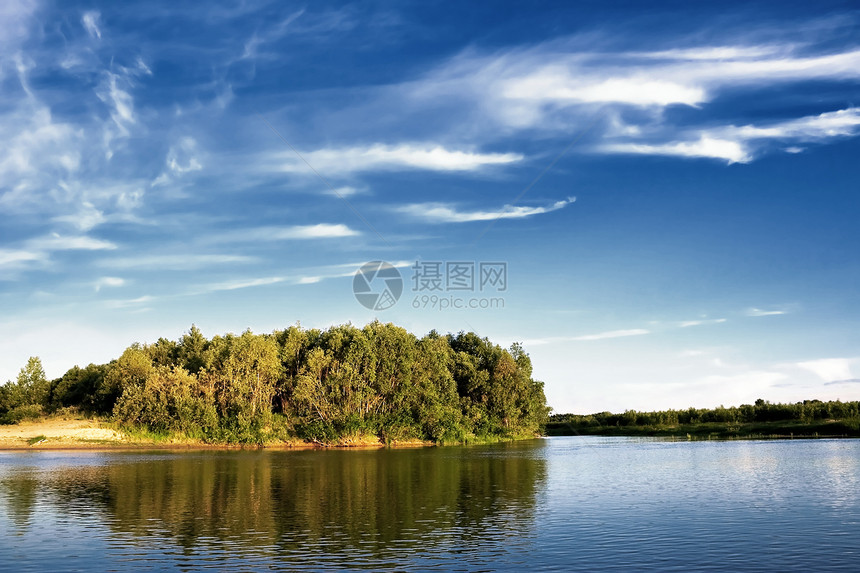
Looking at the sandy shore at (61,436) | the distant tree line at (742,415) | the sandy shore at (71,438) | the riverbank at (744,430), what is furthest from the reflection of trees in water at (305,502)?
the distant tree line at (742,415)

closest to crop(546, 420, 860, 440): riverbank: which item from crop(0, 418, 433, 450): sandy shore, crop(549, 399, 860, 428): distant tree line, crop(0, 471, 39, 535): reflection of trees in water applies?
crop(549, 399, 860, 428): distant tree line

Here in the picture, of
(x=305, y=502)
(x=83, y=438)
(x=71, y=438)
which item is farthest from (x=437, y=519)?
(x=71, y=438)

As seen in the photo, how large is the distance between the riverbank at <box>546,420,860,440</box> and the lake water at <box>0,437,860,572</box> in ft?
202

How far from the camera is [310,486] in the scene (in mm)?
42125

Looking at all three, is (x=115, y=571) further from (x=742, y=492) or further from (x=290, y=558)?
(x=742, y=492)

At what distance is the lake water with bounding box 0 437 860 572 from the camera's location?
2142 cm

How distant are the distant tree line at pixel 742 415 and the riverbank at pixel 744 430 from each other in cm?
249

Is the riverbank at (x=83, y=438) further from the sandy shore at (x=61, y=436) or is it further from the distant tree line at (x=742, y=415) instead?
the distant tree line at (x=742, y=415)

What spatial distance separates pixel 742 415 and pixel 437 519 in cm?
11607

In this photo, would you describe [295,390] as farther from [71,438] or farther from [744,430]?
[744,430]

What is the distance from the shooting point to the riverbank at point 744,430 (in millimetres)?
105562

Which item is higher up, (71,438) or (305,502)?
(71,438)

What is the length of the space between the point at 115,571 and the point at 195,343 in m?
112

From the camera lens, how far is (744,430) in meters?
117
